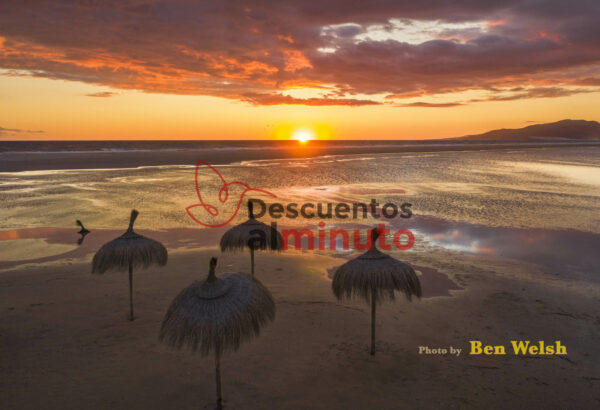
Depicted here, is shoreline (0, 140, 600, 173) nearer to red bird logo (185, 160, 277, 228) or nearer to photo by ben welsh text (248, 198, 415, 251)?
red bird logo (185, 160, 277, 228)

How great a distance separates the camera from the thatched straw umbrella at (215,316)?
20.1 ft

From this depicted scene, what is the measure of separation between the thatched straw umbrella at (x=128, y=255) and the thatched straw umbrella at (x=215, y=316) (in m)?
3.81

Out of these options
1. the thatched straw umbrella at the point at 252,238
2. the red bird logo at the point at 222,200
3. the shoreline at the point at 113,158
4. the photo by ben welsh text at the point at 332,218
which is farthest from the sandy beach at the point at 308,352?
the shoreline at the point at 113,158

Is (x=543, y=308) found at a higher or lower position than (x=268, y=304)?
lower

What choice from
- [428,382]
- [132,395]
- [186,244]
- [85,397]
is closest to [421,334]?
[428,382]

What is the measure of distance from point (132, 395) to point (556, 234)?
1993 centimetres

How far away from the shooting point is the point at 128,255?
31.7 ft

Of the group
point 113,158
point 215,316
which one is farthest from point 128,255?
point 113,158

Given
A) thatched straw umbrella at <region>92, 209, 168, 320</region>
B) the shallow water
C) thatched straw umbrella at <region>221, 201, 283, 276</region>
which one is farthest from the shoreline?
thatched straw umbrella at <region>92, 209, 168, 320</region>

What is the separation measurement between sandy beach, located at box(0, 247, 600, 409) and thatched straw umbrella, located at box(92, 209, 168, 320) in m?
1.47

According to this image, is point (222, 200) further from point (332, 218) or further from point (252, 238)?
point (252, 238)

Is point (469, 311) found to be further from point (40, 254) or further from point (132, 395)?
point (40, 254)

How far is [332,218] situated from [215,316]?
54.7ft

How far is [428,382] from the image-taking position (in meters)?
7.55
